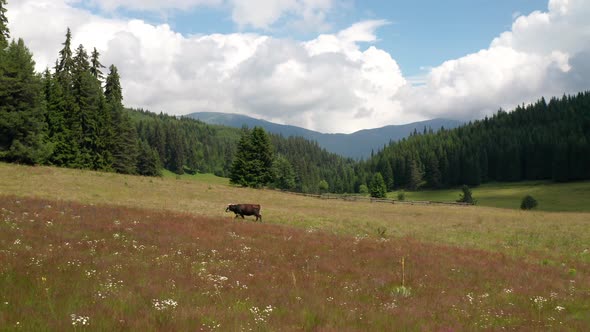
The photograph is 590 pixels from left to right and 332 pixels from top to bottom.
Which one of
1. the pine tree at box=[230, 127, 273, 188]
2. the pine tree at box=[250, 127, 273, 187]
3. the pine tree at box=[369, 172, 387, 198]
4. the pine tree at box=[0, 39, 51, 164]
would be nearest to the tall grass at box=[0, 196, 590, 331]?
the pine tree at box=[0, 39, 51, 164]

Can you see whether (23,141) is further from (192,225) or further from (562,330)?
(562,330)

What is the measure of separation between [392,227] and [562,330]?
2673 cm

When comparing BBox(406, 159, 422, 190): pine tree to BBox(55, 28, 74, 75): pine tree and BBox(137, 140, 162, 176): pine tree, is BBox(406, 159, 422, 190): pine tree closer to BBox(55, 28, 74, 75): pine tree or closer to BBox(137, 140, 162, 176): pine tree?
BBox(137, 140, 162, 176): pine tree

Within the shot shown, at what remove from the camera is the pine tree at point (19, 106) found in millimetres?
46000

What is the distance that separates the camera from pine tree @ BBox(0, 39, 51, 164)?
151 feet

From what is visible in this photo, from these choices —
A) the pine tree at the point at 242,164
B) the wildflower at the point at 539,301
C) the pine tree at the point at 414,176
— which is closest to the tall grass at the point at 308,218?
the wildflower at the point at 539,301

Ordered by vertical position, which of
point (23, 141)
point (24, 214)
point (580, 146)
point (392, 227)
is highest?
point (580, 146)

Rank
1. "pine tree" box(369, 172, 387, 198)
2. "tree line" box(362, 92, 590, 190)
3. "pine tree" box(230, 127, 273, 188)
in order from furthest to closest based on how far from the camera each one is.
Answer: "tree line" box(362, 92, 590, 190) → "pine tree" box(369, 172, 387, 198) → "pine tree" box(230, 127, 273, 188)

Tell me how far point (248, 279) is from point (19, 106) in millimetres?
48186

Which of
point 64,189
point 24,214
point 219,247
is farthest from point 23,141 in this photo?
point 219,247

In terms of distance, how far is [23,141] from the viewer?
48688mm

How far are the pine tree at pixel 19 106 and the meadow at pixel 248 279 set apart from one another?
29314mm

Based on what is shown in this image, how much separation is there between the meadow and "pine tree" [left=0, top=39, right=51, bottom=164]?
29.3 metres

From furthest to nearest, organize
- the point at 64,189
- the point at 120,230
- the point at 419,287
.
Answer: the point at 64,189
the point at 120,230
the point at 419,287
